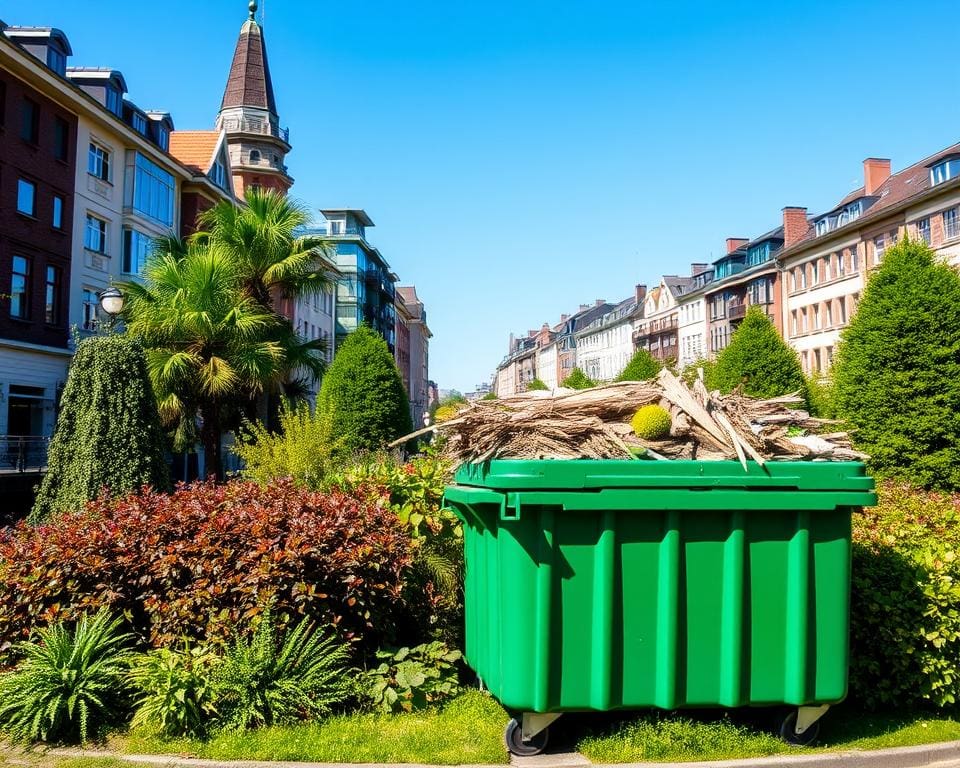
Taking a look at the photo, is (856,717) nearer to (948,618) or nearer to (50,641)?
(948,618)

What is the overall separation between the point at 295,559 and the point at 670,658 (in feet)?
8.10

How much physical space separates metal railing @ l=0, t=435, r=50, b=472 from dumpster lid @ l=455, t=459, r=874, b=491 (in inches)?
773

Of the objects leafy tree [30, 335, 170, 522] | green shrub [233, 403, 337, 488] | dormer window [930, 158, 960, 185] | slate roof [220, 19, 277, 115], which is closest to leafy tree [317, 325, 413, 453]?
green shrub [233, 403, 337, 488]

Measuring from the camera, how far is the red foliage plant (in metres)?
5.50

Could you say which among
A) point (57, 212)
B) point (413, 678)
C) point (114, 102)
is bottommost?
point (413, 678)

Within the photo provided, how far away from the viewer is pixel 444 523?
272 inches

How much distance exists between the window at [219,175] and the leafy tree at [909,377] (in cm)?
3238

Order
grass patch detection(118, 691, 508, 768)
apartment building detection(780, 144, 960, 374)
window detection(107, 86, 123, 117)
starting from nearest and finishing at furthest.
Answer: grass patch detection(118, 691, 508, 768), window detection(107, 86, 123, 117), apartment building detection(780, 144, 960, 374)

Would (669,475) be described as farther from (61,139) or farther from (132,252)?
(132,252)

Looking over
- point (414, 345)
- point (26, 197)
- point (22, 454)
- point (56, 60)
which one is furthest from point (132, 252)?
point (414, 345)

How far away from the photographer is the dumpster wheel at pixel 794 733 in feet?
16.4

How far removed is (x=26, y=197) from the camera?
27234 millimetres

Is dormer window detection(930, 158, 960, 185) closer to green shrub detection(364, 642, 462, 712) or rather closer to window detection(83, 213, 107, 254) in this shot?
window detection(83, 213, 107, 254)

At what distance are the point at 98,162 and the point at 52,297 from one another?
609 cm
